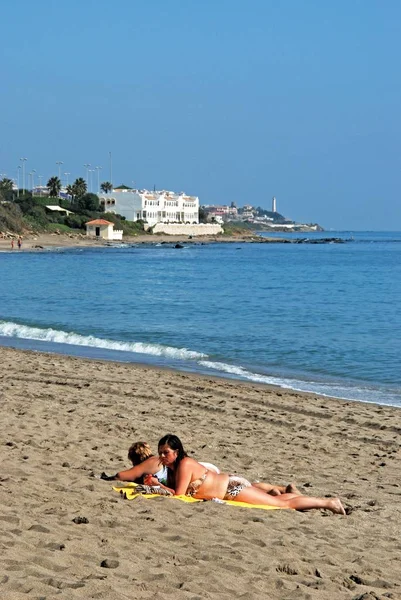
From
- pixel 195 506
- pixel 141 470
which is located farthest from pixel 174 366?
pixel 195 506

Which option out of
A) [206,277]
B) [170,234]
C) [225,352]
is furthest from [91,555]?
[170,234]

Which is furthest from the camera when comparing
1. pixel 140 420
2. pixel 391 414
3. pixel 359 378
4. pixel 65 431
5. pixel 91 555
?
pixel 359 378

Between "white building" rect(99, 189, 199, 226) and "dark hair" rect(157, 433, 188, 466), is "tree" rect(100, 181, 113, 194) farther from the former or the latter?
"dark hair" rect(157, 433, 188, 466)

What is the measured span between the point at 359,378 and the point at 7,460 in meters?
10.8

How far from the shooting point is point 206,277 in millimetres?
62344

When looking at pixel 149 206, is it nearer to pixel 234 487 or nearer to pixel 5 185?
pixel 5 185

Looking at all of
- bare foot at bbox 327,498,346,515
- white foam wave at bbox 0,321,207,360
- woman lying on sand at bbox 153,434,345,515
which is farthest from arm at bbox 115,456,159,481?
white foam wave at bbox 0,321,207,360

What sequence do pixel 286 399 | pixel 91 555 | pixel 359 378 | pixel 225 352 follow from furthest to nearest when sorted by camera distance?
pixel 225 352 < pixel 359 378 < pixel 286 399 < pixel 91 555

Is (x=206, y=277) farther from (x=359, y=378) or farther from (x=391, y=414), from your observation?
(x=391, y=414)

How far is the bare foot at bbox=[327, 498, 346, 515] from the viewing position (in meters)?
8.02

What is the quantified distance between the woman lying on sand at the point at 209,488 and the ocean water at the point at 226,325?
26.2 ft

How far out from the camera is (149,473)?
825cm

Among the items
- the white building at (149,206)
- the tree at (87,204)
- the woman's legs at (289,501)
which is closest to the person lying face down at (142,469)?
the woman's legs at (289,501)

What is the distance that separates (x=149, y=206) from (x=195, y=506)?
160m
